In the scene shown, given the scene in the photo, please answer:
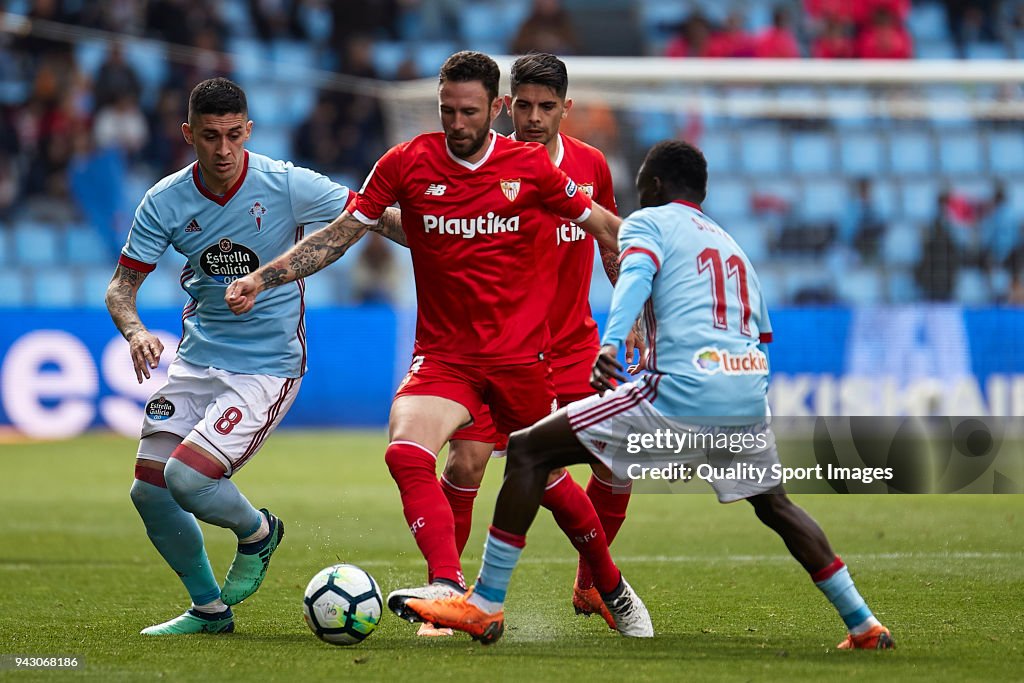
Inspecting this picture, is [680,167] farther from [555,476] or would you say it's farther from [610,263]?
[555,476]

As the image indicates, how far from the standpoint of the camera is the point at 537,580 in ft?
25.7

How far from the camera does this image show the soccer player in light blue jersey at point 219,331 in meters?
6.41

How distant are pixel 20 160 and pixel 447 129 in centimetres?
1330

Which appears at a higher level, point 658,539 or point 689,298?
point 689,298

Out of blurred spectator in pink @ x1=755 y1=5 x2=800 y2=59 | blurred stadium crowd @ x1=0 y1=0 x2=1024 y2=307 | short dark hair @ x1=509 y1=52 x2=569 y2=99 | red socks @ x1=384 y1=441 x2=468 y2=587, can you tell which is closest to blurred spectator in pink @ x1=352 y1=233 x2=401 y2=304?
blurred stadium crowd @ x1=0 y1=0 x2=1024 y2=307

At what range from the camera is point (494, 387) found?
620cm

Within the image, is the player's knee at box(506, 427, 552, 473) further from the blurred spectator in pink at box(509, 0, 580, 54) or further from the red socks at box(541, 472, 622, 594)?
the blurred spectator in pink at box(509, 0, 580, 54)

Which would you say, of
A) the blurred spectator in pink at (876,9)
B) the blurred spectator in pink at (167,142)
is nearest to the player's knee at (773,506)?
the blurred spectator in pink at (167,142)

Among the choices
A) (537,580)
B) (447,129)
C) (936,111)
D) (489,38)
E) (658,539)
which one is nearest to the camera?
(447,129)

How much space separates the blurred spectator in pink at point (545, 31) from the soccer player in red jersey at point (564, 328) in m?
12.3

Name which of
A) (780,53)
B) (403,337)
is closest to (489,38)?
(780,53)

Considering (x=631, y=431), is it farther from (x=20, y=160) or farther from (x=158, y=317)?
(x=20, y=160)

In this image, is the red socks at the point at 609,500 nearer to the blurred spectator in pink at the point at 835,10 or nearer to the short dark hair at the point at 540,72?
the short dark hair at the point at 540,72

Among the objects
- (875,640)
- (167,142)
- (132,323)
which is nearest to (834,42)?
(167,142)
